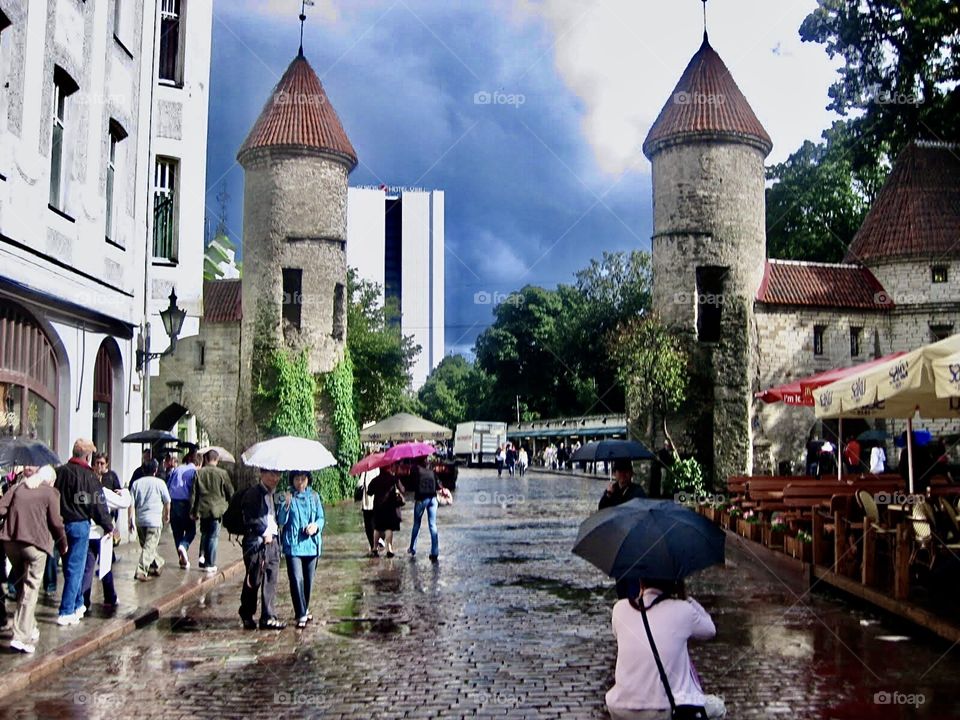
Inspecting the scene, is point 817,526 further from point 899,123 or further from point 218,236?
point 218,236

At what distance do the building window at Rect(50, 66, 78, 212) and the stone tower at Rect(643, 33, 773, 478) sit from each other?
76.9ft

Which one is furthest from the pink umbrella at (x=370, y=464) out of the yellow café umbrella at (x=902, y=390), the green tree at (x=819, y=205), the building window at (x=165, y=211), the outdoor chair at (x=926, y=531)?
the green tree at (x=819, y=205)

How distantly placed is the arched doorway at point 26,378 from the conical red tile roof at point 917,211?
99.2 ft

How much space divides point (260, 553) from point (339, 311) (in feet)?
88.4

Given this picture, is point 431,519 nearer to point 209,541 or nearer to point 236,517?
point 209,541

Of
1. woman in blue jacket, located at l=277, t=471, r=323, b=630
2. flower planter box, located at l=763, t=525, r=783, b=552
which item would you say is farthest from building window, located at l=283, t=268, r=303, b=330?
woman in blue jacket, located at l=277, t=471, r=323, b=630

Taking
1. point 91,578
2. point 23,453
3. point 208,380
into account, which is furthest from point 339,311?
point 23,453

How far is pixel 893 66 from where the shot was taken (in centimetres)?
3253

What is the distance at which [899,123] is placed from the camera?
109 ft

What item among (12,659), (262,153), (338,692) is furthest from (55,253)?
(262,153)

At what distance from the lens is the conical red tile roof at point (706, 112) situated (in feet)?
114

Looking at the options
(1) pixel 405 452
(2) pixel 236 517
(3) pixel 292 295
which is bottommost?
(2) pixel 236 517

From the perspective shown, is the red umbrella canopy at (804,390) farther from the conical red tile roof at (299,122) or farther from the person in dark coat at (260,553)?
the conical red tile roof at (299,122)

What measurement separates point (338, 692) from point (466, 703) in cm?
101
